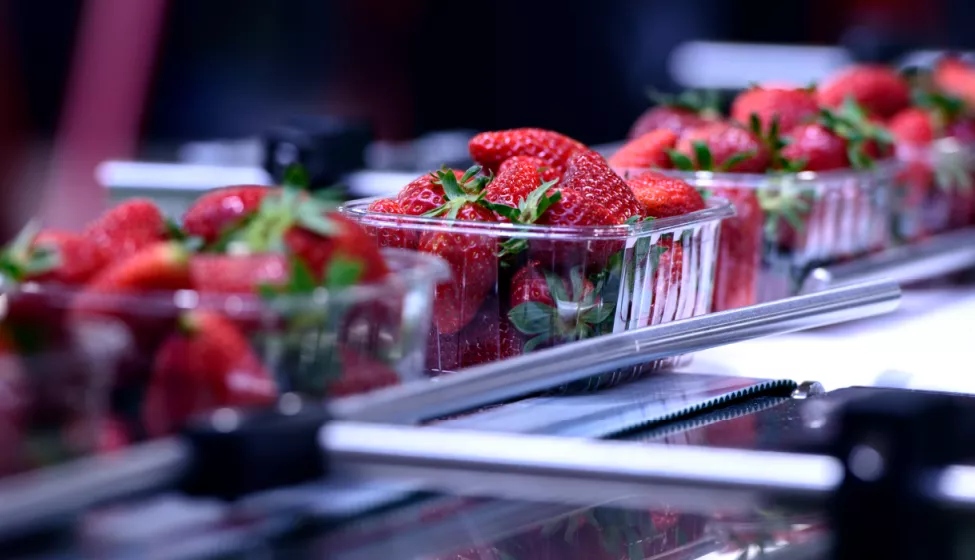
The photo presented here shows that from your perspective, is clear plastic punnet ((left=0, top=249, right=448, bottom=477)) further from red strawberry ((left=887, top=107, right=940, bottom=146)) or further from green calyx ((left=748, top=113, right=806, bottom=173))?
red strawberry ((left=887, top=107, right=940, bottom=146))

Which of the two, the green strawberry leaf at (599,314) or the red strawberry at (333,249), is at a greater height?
the red strawberry at (333,249)

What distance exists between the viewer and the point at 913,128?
5.24 ft

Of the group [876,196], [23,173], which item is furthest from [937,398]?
[23,173]

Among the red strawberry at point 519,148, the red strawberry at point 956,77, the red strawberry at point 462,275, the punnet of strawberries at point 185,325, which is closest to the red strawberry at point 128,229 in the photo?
the punnet of strawberries at point 185,325

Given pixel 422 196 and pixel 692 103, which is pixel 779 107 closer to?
pixel 692 103

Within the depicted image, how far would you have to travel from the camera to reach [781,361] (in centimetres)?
106

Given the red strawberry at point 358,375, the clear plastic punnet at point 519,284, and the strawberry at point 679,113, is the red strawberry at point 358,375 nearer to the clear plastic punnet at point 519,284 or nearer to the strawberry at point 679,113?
the clear plastic punnet at point 519,284

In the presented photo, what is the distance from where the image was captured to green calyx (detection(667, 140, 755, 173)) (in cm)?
126

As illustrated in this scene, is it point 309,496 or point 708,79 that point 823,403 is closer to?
point 309,496

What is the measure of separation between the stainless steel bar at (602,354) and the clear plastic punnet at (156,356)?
3 centimetres

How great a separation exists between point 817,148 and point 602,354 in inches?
25.5

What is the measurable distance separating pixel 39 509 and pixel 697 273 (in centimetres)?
61

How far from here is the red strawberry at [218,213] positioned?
2.29ft

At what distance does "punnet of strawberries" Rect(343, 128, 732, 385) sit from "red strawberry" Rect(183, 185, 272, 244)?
0.65 ft
